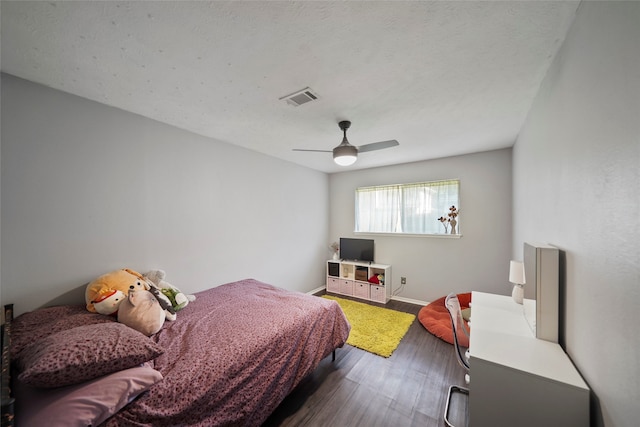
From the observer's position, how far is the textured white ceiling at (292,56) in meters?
1.18

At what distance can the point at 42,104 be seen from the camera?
1805mm

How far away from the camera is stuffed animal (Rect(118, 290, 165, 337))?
5.47 feet

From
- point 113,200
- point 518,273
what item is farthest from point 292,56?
point 518,273

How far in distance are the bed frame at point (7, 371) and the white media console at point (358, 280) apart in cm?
401

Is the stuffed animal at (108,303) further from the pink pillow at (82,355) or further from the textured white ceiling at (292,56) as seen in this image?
the textured white ceiling at (292,56)

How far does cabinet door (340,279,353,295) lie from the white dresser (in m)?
3.04

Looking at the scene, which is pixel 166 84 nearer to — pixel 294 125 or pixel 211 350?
pixel 294 125

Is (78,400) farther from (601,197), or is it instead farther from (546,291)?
(546,291)

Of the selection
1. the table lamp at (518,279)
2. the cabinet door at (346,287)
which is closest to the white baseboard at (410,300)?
the cabinet door at (346,287)

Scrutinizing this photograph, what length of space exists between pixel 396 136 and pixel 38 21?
3.04 meters

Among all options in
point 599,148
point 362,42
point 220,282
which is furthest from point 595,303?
point 220,282

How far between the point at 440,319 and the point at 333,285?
2.08 meters

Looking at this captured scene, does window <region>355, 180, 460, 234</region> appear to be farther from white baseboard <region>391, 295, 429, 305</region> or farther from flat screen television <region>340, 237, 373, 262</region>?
white baseboard <region>391, 295, 429, 305</region>

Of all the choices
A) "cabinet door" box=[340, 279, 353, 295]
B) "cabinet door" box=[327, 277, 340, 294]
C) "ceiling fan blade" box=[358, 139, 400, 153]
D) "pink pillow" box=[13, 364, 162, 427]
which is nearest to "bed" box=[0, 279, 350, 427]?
"pink pillow" box=[13, 364, 162, 427]
